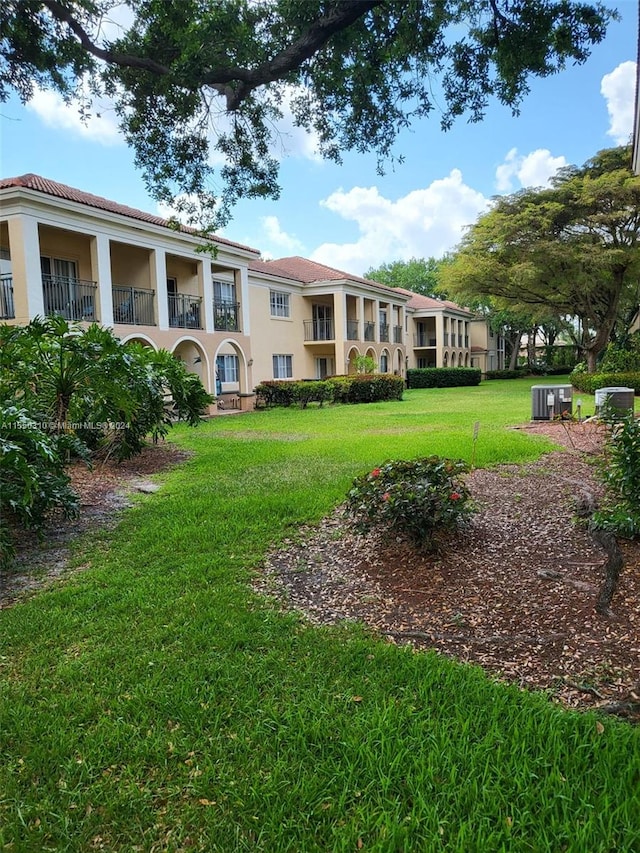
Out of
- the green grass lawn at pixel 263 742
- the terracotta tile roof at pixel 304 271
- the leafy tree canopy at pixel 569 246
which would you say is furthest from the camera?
the terracotta tile roof at pixel 304 271

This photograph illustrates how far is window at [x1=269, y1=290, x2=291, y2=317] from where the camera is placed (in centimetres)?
2656

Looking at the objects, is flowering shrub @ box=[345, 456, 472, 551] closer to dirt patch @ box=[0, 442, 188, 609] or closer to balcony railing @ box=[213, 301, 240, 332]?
dirt patch @ box=[0, 442, 188, 609]

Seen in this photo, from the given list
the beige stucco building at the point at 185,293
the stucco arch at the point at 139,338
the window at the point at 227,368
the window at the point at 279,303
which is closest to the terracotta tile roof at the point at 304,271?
the beige stucco building at the point at 185,293

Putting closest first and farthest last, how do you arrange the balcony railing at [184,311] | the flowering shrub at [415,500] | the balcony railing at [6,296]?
the flowering shrub at [415,500]
the balcony railing at [6,296]
the balcony railing at [184,311]

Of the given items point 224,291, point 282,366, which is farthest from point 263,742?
point 282,366

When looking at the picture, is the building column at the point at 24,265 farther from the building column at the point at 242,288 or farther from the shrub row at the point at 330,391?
the shrub row at the point at 330,391

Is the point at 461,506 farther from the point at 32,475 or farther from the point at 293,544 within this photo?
the point at 32,475

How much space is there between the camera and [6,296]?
1429cm

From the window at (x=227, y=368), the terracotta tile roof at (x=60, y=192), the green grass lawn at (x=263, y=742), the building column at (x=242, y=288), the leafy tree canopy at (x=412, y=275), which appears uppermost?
the leafy tree canopy at (x=412, y=275)

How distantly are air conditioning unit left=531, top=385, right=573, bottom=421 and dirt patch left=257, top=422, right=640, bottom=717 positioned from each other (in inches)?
337

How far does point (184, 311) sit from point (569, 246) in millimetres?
17369

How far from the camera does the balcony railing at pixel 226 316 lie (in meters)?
21.0

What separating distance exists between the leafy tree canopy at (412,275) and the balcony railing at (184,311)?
1654 inches

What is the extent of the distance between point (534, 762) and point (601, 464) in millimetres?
5551
